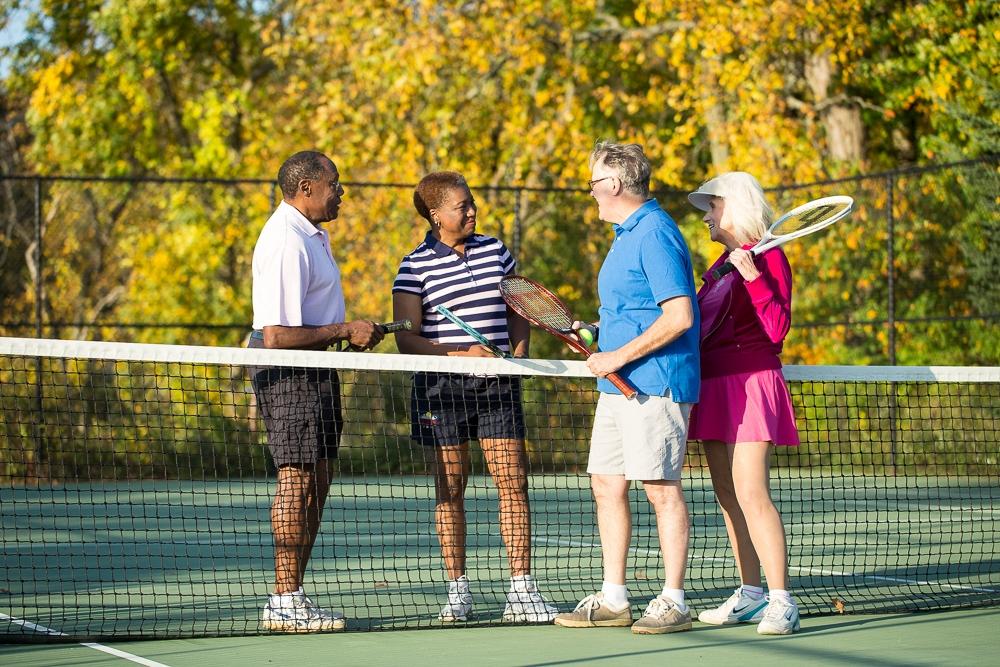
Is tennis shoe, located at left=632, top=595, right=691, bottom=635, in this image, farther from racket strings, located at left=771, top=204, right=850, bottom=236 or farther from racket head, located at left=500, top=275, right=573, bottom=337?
racket strings, located at left=771, top=204, right=850, bottom=236

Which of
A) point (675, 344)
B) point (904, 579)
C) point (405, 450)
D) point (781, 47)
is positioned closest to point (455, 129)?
point (781, 47)

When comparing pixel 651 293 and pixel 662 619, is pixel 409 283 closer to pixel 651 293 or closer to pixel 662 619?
pixel 651 293

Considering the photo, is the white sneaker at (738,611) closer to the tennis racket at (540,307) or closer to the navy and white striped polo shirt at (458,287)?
the tennis racket at (540,307)

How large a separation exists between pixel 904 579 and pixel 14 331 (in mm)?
9931

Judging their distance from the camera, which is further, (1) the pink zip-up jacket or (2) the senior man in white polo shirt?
(2) the senior man in white polo shirt

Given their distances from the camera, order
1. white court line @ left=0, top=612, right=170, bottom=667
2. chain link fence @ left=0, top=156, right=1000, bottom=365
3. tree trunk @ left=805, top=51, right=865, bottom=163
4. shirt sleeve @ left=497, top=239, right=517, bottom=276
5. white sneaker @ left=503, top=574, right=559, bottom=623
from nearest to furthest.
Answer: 1. white court line @ left=0, top=612, right=170, bottom=667
2. white sneaker @ left=503, top=574, right=559, bottom=623
3. shirt sleeve @ left=497, top=239, right=517, bottom=276
4. chain link fence @ left=0, top=156, right=1000, bottom=365
5. tree trunk @ left=805, top=51, right=865, bottom=163

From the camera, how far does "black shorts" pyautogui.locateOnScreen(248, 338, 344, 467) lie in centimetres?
576

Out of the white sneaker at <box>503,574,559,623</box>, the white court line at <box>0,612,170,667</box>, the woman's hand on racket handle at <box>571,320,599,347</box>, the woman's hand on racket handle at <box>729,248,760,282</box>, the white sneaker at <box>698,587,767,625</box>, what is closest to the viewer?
the white court line at <box>0,612,170,667</box>

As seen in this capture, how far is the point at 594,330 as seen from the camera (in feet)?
19.1

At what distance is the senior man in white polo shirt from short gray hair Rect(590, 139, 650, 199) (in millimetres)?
1117

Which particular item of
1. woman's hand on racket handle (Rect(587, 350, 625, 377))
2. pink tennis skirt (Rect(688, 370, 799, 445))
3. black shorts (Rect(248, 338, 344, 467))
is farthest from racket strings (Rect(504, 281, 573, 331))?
black shorts (Rect(248, 338, 344, 467))

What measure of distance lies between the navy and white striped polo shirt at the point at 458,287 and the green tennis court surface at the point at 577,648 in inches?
49.1

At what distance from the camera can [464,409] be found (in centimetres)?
606

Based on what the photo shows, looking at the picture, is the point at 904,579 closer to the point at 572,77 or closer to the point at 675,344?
the point at 675,344
